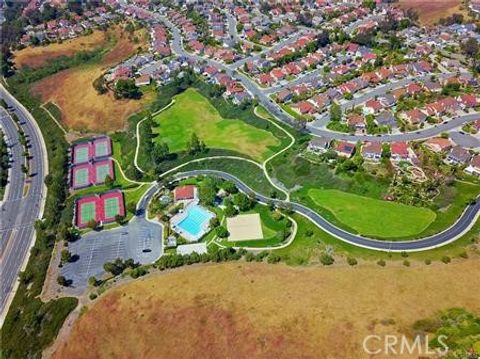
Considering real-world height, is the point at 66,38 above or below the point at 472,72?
above

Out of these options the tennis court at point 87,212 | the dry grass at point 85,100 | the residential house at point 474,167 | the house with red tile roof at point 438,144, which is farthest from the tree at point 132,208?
the residential house at point 474,167

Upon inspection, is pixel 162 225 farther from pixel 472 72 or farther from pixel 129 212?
pixel 472 72

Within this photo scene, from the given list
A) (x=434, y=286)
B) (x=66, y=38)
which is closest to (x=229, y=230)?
(x=434, y=286)

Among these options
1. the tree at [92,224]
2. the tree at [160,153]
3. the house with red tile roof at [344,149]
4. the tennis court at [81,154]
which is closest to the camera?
the tree at [92,224]

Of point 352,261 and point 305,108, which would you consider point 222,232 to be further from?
point 305,108

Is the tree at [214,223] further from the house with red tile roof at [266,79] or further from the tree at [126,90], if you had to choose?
the tree at [126,90]
